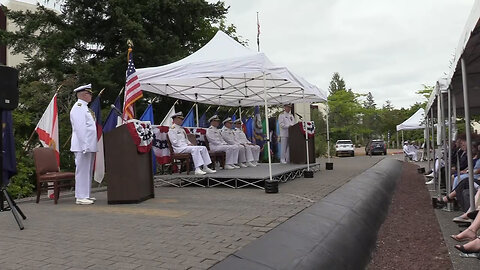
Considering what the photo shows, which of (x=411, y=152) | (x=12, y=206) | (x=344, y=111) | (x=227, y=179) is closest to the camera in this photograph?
(x=12, y=206)

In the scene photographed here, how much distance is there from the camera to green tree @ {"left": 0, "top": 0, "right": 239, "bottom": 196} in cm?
1510

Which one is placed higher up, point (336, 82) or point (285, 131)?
point (336, 82)

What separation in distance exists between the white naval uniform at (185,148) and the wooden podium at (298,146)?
12.4ft

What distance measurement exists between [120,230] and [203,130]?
691 cm

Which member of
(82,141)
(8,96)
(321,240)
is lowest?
(321,240)

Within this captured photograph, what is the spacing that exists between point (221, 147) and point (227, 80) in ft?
7.50

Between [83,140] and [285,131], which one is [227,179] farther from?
[285,131]

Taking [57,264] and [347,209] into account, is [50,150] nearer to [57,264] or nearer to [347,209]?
[57,264]

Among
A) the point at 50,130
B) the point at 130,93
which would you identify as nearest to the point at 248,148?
the point at 130,93

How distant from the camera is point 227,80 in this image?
1211 centimetres

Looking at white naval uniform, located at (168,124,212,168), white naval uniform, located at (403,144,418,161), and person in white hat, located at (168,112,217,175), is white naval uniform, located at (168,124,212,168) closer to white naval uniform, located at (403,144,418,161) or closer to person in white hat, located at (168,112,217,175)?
person in white hat, located at (168,112,217,175)

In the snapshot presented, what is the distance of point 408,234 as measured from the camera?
6.48 m

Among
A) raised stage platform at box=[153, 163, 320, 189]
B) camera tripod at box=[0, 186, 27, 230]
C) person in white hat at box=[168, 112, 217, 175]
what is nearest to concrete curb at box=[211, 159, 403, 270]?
raised stage platform at box=[153, 163, 320, 189]

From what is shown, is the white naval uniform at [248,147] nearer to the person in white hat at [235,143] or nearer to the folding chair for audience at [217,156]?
the person in white hat at [235,143]
